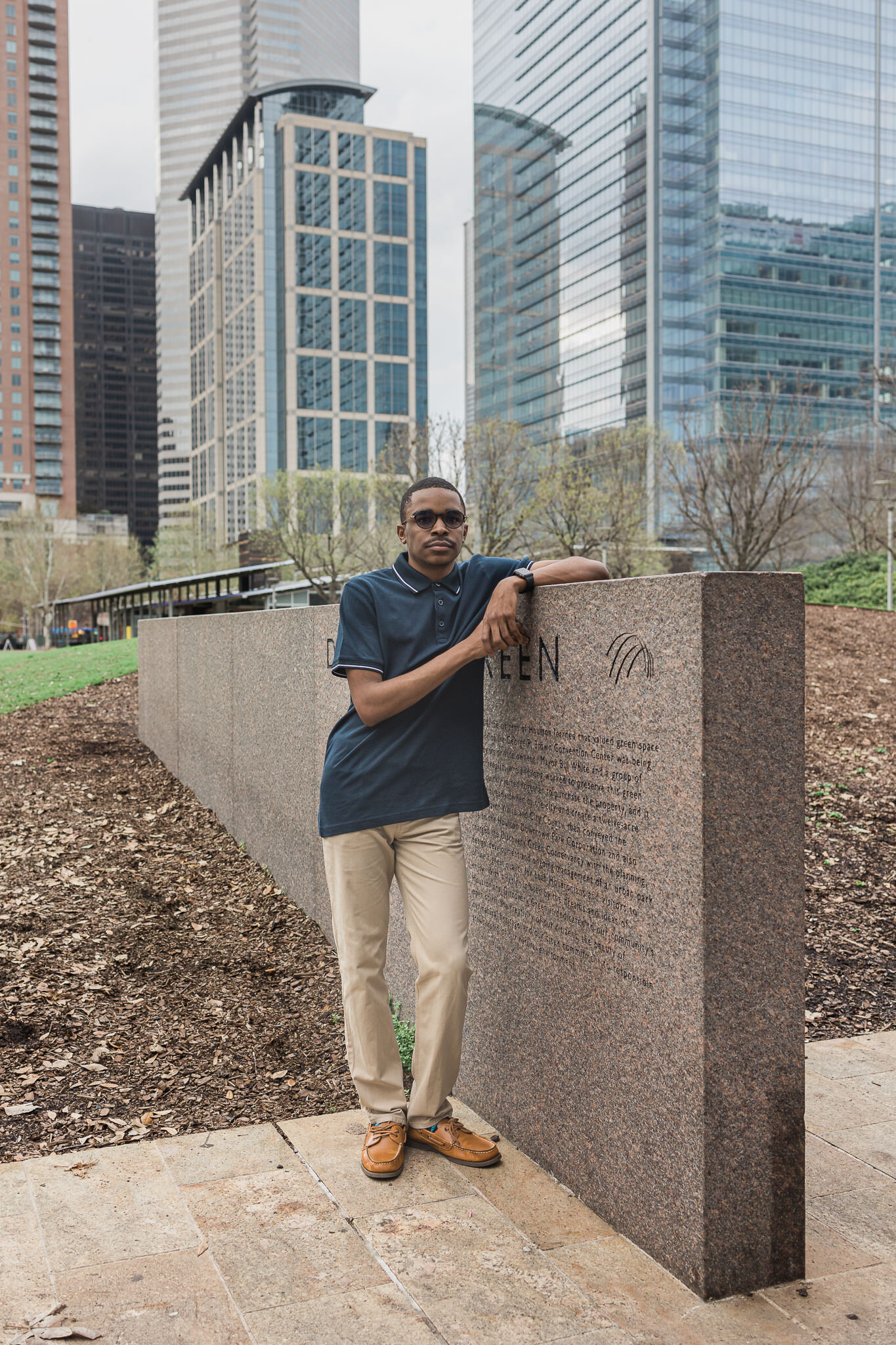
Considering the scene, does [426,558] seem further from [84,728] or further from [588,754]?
[84,728]

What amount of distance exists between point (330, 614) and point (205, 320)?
178645 millimetres

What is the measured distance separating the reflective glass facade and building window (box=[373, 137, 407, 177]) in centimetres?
3426

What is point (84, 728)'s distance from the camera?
42.7ft

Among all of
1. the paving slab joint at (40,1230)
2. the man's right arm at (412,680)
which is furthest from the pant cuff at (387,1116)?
the man's right arm at (412,680)

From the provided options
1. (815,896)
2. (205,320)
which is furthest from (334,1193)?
(205,320)

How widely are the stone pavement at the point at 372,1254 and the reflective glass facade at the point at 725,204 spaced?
10051 cm

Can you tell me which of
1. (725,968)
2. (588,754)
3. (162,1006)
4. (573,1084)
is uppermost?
(588,754)

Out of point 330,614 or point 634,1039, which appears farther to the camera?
point 330,614

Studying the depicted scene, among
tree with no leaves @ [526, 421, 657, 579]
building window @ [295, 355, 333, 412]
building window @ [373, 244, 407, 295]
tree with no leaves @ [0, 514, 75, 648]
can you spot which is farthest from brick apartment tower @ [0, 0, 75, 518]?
tree with no leaves @ [526, 421, 657, 579]

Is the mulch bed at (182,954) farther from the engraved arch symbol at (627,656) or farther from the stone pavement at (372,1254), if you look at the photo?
the engraved arch symbol at (627,656)

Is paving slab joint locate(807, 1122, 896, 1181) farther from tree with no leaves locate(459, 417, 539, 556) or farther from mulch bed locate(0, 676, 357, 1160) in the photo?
tree with no leaves locate(459, 417, 539, 556)

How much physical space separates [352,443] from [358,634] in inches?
5898

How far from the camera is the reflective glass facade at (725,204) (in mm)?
106188

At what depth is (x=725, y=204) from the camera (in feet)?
344
